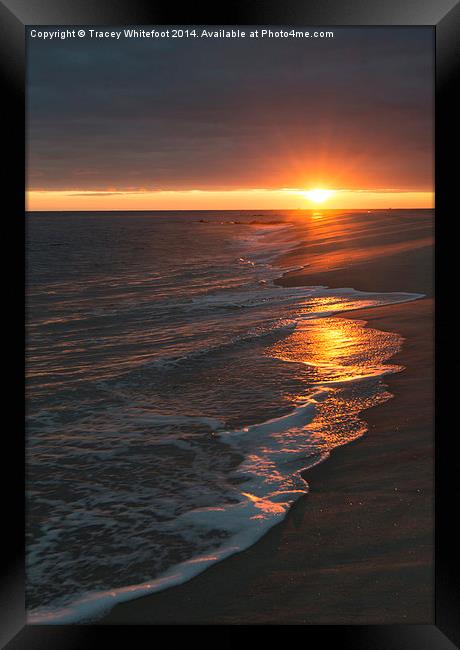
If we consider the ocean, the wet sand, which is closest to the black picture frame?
the ocean

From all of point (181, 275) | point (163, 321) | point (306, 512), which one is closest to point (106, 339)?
point (163, 321)

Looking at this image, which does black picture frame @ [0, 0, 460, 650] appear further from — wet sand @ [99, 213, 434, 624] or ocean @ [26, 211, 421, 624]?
wet sand @ [99, 213, 434, 624]

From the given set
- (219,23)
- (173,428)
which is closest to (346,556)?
(173,428)

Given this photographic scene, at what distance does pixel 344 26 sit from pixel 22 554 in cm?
246

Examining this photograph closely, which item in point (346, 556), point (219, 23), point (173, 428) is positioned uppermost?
point (219, 23)

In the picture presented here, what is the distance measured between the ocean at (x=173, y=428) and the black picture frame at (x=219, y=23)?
0.70ft

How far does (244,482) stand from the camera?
3.95m

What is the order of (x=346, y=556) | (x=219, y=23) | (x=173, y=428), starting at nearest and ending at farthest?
(x=219, y=23)
(x=346, y=556)
(x=173, y=428)

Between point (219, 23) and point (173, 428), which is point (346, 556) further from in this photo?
point (219, 23)

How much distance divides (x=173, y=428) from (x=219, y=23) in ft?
10.6

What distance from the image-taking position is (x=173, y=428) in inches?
197

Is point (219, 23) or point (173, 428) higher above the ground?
point (219, 23)

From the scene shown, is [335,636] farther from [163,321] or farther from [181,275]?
[181,275]

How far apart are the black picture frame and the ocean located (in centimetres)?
21
